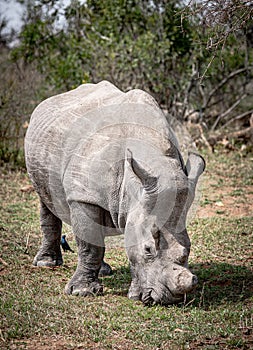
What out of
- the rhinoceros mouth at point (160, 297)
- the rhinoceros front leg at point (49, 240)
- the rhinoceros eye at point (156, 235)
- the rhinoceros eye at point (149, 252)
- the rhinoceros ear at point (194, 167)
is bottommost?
the rhinoceros front leg at point (49, 240)

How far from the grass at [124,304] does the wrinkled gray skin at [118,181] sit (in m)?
0.25

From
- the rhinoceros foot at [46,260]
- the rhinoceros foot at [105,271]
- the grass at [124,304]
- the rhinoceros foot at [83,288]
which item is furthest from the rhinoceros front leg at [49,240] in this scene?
the rhinoceros foot at [83,288]

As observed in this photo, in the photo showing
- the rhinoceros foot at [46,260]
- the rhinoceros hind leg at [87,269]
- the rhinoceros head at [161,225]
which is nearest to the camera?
the rhinoceros head at [161,225]

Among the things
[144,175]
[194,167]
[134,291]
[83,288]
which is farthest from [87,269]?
[194,167]

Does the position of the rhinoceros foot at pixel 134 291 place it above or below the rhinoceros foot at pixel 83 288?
above

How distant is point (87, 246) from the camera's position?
20.3 ft

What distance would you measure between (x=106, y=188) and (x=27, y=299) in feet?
4.10

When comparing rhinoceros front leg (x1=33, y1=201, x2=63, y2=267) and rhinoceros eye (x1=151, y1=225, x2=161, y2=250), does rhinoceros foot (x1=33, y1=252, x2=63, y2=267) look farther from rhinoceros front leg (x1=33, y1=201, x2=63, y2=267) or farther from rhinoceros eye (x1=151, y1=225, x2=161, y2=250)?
rhinoceros eye (x1=151, y1=225, x2=161, y2=250)

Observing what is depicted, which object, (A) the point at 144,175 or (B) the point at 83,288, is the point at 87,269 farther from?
(A) the point at 144,175

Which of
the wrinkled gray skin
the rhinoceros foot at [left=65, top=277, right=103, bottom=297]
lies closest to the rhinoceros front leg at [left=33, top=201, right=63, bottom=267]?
the wrinkled gray skin

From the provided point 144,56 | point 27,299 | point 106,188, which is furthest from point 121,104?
point 144,56

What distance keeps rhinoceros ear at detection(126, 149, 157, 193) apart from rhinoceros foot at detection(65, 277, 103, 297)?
1.39m

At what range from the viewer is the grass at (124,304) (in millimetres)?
4961

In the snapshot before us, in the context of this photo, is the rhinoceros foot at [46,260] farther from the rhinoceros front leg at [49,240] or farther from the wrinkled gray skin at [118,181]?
the wrinkled gray skin at [118,181]
